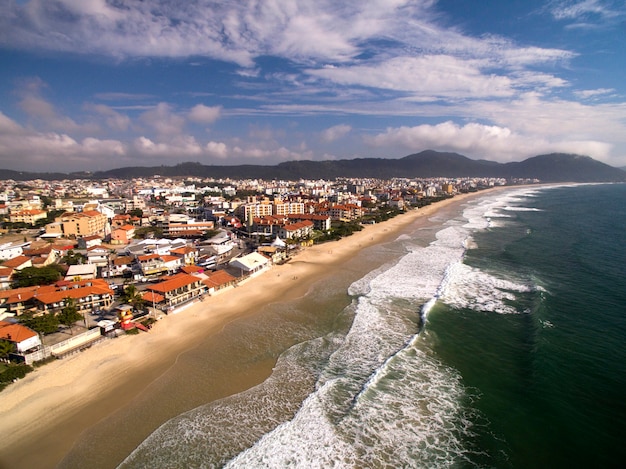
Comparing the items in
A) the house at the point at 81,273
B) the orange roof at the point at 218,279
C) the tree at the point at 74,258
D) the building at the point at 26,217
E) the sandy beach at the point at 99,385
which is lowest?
the sandy beach at the point at 99,385

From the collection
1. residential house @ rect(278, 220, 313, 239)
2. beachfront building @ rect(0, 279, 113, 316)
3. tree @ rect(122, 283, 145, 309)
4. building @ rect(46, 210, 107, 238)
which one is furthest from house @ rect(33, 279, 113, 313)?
building @ rect(46, 210, 107, 238)

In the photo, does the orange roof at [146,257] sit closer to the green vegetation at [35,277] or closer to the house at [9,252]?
the green vegetation at [35,277]

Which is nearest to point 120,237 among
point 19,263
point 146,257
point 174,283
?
point 19,263

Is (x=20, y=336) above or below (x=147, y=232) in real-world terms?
above

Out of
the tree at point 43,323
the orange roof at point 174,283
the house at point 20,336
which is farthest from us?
the orange roof at point 174,283

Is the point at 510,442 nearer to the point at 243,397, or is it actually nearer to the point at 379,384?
the point at 379,384

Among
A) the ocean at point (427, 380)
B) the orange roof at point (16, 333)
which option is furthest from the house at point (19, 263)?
the ocean at point (427, 380)

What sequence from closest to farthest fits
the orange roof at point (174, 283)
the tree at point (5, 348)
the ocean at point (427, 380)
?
the ocean at point (427, 380)
the tree at point (5, 348)
the orange roof at point (174, 283)

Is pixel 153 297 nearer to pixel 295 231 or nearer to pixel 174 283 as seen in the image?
pixel 174 283
